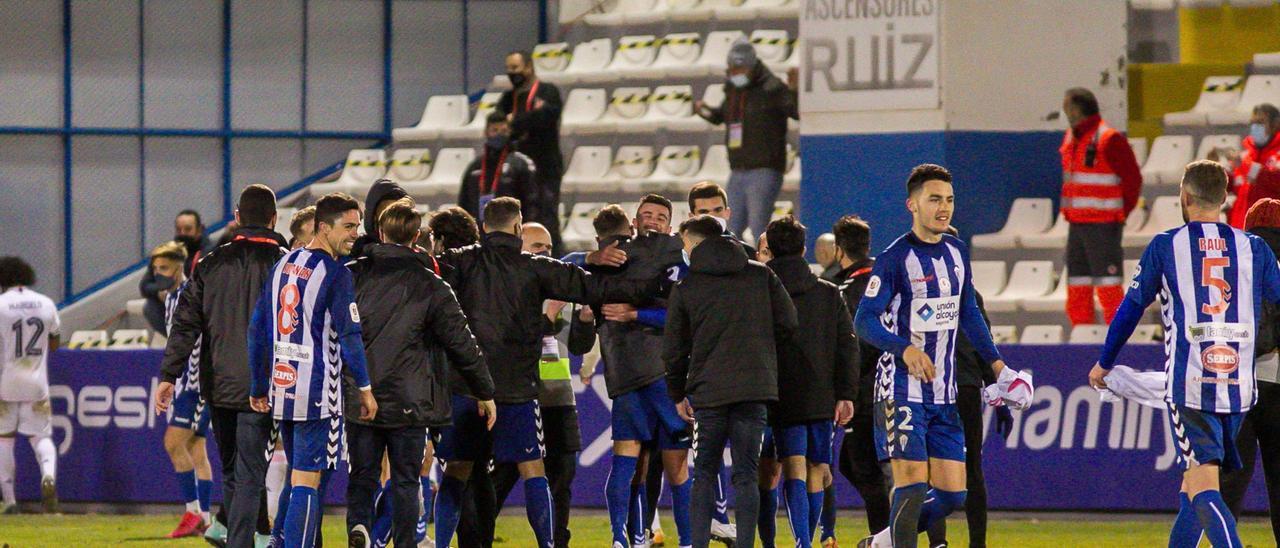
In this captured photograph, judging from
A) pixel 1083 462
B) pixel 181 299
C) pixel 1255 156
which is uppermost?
pixel 1255 156

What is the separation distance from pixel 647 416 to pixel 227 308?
2260 millimetres

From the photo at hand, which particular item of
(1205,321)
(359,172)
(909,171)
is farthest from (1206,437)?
(359,172)

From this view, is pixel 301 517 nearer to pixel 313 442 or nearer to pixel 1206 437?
pixel 313 442

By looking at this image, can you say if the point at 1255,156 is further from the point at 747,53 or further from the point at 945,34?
the point at 747,53

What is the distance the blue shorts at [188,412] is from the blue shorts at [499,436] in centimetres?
372

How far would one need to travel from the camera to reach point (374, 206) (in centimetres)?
1107

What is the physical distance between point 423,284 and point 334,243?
45cm

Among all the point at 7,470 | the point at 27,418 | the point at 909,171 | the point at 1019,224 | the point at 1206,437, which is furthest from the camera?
the point at 1019,224

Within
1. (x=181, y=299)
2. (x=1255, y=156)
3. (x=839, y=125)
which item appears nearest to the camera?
(x=181, y=299)

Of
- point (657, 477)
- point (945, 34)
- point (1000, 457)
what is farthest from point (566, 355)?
point (945, 34)

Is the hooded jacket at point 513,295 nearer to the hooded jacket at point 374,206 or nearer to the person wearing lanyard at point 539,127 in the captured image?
the hooded jacket at point 374,206

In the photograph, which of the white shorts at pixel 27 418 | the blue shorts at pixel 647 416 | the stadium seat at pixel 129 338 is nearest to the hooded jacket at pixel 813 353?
the blue shorts at pixel 647 416

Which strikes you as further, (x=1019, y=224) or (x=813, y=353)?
(x=1019, y=224)

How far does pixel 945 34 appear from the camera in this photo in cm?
1705
